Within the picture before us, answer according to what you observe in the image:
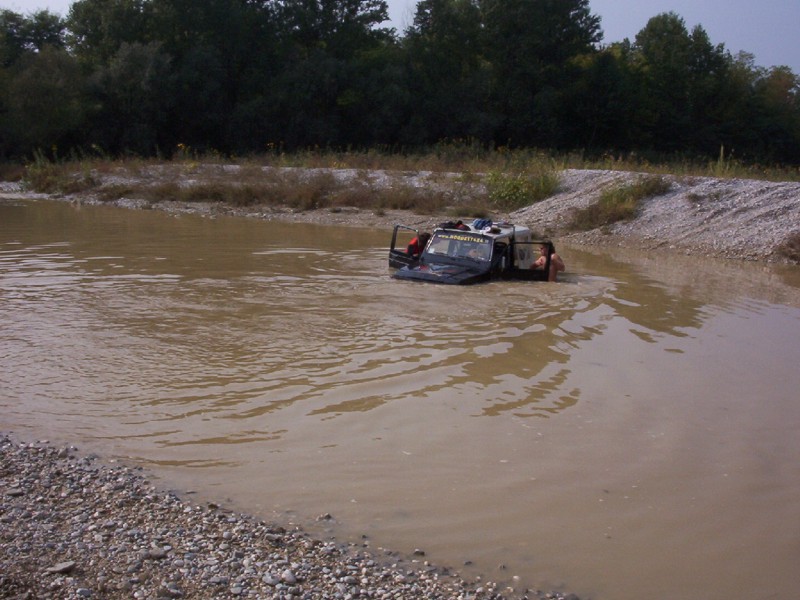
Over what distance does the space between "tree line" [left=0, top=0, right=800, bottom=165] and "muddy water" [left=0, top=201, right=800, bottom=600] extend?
3187cm

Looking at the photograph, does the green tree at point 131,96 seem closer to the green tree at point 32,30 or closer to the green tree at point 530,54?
the green tree at point 32,30

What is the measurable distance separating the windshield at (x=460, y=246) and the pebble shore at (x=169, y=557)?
Answer: 947cm

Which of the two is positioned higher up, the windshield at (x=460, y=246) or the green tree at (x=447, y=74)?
the green tree at (x=447, y=74)

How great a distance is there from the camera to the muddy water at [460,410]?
5.65 metres

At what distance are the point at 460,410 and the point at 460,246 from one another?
7267mm

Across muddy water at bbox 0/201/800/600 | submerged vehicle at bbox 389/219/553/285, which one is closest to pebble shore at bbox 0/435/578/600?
muddy water at bbox 0/201/800/600

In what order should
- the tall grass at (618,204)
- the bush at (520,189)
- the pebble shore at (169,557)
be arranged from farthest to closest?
the bush at (520,189), the tall grass at (618,204), the pebble shore at (169,557)

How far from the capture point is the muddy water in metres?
5.65

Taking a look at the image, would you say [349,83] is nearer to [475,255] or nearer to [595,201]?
[595,201]

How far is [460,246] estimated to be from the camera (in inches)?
→ 593

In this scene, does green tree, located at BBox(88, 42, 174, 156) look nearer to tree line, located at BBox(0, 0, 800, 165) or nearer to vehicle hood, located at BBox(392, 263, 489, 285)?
tree line, located at BBox(0, 0, 800, 165)

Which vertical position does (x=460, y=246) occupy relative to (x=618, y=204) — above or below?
below

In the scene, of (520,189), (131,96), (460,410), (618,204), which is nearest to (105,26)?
(131,96)

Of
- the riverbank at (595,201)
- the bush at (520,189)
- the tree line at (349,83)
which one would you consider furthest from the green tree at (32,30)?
the bush at (520,189)
